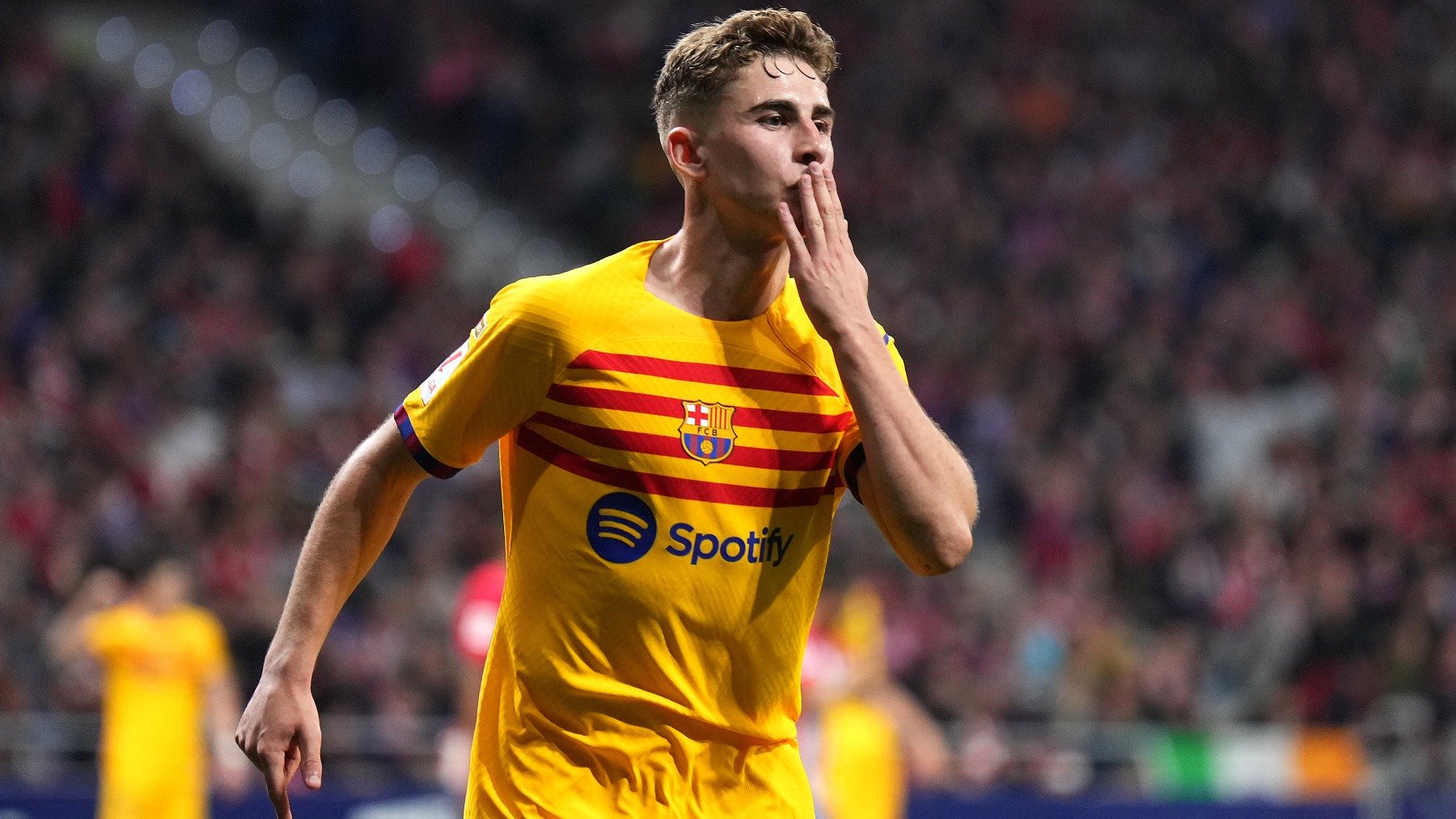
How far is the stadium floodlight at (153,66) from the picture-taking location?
17.2 m

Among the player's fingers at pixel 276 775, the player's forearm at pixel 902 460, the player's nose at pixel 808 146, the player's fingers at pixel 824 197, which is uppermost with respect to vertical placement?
the player's nose at pixel 808 146

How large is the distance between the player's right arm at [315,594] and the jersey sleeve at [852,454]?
0.74 meters

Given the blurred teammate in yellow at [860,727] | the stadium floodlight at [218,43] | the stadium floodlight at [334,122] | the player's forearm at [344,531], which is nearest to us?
the player's forearm at [344,531]

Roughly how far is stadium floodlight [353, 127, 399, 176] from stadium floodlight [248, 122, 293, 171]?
0.63 meters

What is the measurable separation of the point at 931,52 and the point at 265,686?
14966mm

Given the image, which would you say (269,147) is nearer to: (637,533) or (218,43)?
(218,43)

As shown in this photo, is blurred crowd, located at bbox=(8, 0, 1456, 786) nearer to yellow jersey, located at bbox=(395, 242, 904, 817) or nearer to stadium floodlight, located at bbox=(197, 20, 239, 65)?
stadium floodlight, located at bbox=(197, 20, 239, 65)

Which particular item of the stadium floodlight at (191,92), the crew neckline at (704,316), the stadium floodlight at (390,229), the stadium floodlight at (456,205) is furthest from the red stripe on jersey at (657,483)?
the stadium floodlight at (191,92)

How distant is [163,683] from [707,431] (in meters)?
8.92

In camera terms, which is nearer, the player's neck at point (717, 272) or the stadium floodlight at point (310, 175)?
the player's neck at point (717, 272)

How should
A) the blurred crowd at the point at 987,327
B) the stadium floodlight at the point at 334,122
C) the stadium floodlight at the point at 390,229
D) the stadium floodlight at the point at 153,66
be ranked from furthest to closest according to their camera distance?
the stadium floodlight at the point at 334,122 → the stadium floodlight at the point at 153,66 → the stadium floodlight at the point at 390,229 → the blurred crowd at the point at 987,327

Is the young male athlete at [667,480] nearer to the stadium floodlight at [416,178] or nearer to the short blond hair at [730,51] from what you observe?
the short blond hair at [730,51]

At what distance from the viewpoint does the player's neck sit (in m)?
3.32

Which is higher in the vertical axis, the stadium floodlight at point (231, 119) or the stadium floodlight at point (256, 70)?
the stadium floodlight at point (256, 70)
